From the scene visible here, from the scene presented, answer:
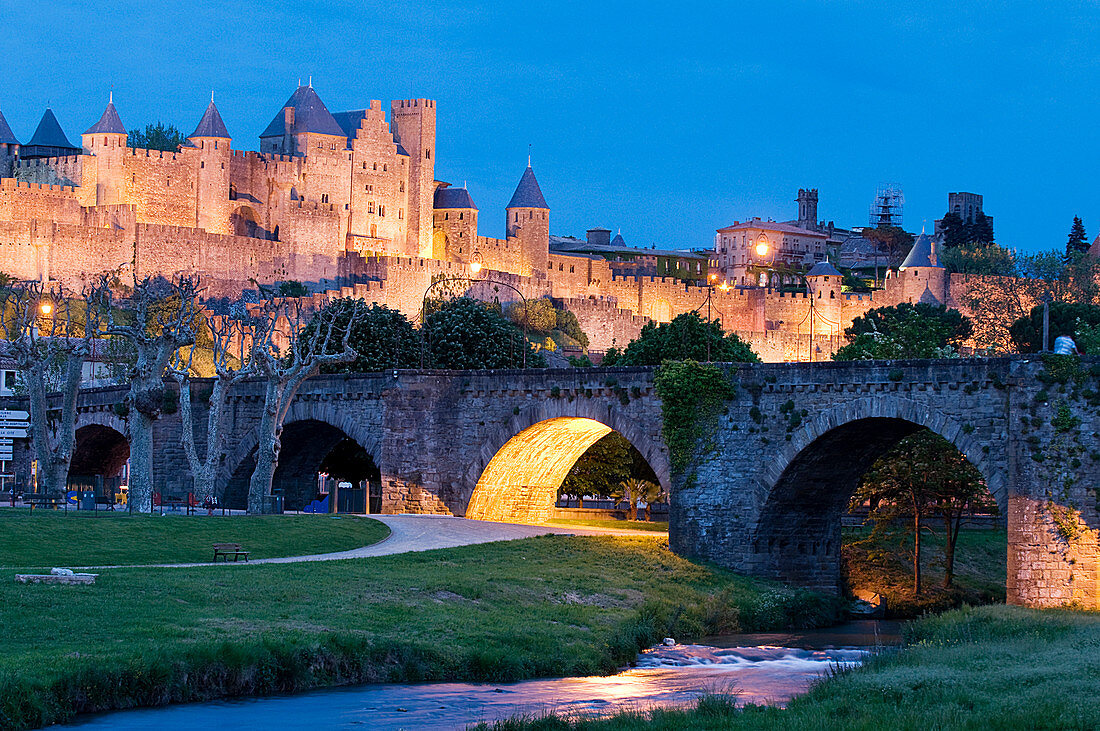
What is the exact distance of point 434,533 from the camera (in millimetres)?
40875

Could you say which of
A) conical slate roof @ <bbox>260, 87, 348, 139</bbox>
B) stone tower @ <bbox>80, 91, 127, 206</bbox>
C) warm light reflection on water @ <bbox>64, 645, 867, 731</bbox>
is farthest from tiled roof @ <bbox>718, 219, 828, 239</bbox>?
warm light reflection on water @ <bbox>64, 645, 867, 731</bbox>

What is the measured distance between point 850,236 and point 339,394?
148 metres

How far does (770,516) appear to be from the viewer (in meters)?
39.5

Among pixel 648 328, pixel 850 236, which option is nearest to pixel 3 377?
pixel 648 328

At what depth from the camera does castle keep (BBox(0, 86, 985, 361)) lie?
109 m

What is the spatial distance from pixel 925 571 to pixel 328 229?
8319 centimetres

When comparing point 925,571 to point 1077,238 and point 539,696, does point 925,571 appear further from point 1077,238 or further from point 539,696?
point 1077,238

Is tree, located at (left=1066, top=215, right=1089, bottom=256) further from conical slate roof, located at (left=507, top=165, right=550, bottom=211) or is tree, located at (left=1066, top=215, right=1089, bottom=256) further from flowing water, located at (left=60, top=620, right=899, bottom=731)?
flowing water, located at (left=60, top=620, right=899, bottom=731)

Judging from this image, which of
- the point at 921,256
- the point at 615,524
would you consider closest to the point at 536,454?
the point at 615,524

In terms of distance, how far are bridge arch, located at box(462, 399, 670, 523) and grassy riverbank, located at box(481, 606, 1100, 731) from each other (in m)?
14.5

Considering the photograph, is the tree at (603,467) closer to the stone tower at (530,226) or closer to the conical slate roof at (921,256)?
the stone tower at (530,226)

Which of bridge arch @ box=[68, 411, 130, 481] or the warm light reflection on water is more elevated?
bridge arch @ box=[68, 411, 130, 481]

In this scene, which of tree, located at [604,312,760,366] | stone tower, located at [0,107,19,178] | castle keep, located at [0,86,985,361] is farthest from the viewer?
stone tower, located at [0,107,19,178]

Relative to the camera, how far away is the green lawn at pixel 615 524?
49.9 meters
